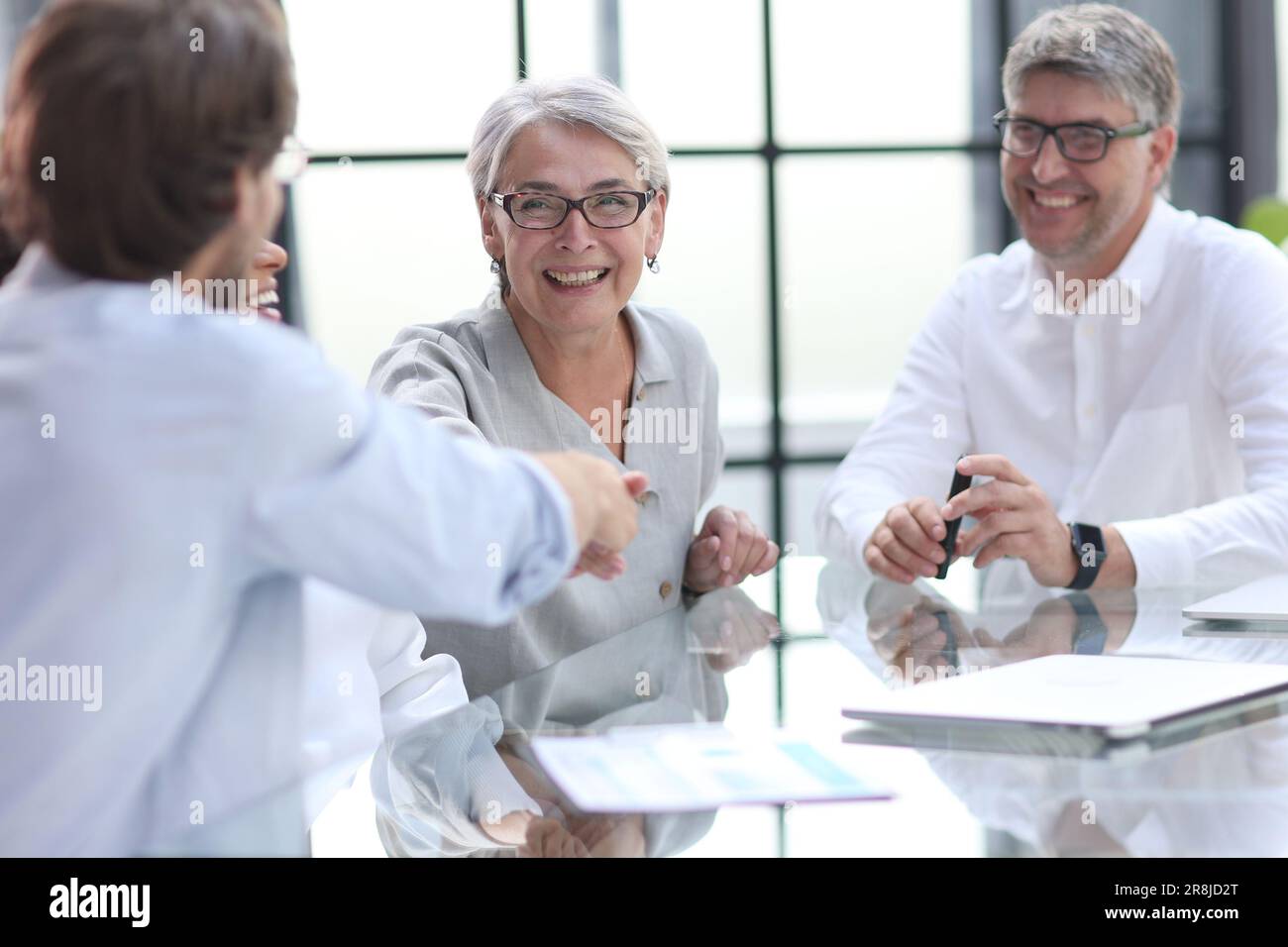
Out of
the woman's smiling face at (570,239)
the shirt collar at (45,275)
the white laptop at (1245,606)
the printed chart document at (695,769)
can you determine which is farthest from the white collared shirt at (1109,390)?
the shirt collar at (45,275)

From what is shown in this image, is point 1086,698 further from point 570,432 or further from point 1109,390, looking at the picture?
point 1109,390

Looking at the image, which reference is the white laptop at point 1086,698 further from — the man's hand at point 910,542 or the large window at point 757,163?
the large window at point 757,163

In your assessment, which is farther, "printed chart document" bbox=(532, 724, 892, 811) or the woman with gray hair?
the woman with gray hair

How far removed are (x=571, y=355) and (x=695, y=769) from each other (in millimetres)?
1167

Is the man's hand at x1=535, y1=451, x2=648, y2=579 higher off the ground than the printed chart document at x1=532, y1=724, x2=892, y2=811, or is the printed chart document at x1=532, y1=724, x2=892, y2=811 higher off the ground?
the man's hand at x1=535, y1=451, x2=648, y2=579

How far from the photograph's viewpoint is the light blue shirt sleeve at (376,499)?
0.81 m

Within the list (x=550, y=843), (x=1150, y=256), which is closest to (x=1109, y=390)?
(x=1150, y=256)

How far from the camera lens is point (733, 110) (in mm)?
4297

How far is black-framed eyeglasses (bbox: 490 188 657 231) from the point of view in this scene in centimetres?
202

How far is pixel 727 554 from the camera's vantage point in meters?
2.03

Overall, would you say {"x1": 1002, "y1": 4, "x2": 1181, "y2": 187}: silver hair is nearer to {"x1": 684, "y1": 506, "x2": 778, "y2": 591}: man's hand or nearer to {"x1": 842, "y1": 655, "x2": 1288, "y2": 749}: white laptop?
{"x1": 684, "y1": 506, "x2": 778, "y2": 591}: man's hand

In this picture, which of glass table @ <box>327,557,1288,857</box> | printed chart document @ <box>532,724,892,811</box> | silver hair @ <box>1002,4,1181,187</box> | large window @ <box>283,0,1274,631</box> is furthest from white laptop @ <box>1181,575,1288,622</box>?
large window @ <box>283,0,1274,631</box>
